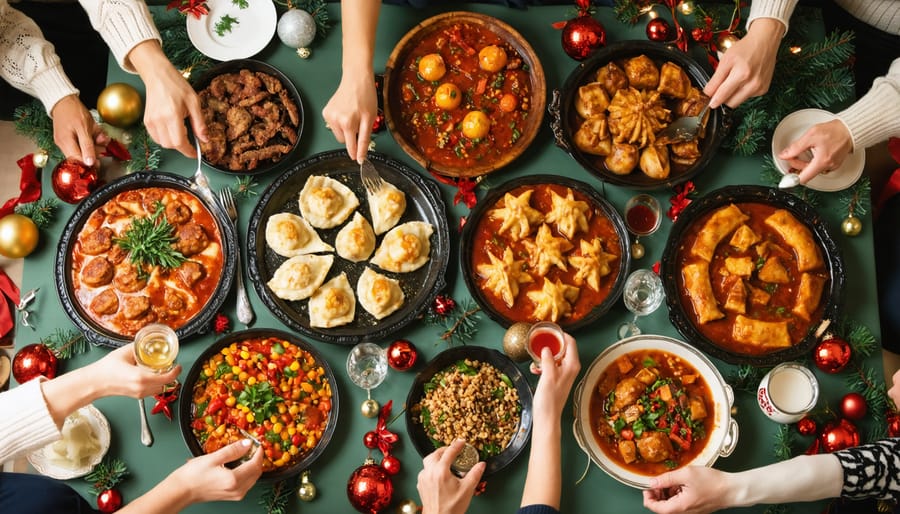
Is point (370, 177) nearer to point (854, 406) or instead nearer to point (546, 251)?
Result: point (546, 251)

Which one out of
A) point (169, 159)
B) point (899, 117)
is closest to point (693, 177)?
point (899, 117)

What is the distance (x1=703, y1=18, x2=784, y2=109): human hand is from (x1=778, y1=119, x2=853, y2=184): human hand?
30 cm

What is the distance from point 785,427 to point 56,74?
3759 millimetres

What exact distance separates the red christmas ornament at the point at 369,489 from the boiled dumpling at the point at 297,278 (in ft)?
2.81

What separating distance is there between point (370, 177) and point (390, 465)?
1.34m

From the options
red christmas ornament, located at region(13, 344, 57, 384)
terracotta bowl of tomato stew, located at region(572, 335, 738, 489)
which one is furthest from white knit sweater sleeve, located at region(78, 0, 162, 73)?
terracotta bowl of tomato stew, located at region(572, 335, 738, 489)

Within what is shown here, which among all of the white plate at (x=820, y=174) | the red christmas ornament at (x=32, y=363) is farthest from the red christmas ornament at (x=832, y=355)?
the red christmas ornament at (x=32, y=363)

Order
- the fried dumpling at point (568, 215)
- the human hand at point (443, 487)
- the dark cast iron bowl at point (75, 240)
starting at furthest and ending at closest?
the fried dumpling at point (568, 215)
the dark cast iron bowl at point (75, 240)
the human hand at point (443, 487)

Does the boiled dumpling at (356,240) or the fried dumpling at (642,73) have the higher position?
the fried dumpling at (642,73)

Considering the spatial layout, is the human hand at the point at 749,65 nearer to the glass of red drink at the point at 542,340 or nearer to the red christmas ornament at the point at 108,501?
the glass of red drink at the point at 542,340

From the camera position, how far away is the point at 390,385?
3.20 meters

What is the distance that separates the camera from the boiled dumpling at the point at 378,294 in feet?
10.4

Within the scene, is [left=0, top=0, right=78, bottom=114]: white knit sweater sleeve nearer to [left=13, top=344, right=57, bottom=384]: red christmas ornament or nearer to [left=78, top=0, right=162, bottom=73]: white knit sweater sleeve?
[left=78, top=0, right=162, bottom=73]: white knit sweater sleeve

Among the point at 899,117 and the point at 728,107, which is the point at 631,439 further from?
the point at 899,117
